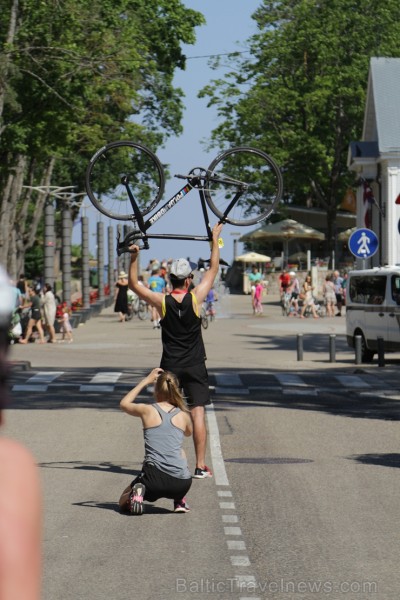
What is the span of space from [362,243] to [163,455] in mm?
20813

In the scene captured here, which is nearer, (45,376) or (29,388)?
(29,388)

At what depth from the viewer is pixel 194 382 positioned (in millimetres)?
11930

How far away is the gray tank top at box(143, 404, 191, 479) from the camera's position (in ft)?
33.7

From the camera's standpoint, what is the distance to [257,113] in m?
76.2

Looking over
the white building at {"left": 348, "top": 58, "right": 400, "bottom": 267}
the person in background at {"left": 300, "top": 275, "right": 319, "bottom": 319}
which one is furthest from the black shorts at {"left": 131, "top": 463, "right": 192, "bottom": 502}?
the person in background at {"left": 300, "top": 275, "right": 319, "bottom": 319}

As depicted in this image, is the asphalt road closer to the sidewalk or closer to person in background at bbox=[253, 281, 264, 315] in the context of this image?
the sidewalk

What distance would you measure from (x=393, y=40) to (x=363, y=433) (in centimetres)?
6235

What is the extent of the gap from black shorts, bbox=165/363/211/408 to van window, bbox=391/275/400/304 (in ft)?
62.7

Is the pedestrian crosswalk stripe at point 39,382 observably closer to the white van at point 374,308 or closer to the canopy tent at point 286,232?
the white van at point 374,308

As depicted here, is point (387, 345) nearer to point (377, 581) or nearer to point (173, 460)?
point (173, 460)

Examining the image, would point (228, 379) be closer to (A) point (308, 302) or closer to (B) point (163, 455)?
(B) point (163, 455)

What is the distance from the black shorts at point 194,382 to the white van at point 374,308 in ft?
59.7

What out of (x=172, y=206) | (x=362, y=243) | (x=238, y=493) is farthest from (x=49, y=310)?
(x=238, y=493)

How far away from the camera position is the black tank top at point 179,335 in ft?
38.5
